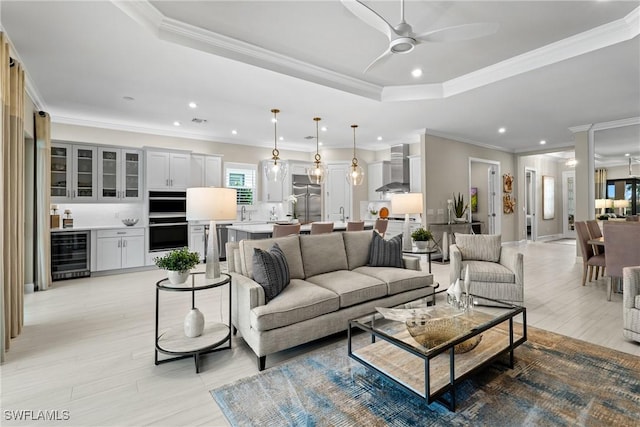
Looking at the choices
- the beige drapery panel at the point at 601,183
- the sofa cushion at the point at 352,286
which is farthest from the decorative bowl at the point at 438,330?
the beige drapery panel at the point at 601,183

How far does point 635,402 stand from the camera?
1929 mm

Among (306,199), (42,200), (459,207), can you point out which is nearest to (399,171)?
(459,207)

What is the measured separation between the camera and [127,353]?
2678 millimetres

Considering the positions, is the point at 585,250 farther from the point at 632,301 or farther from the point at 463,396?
the point at 463,396

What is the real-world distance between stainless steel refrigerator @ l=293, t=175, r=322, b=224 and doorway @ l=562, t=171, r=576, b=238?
8.80 m

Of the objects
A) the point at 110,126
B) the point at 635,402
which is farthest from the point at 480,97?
the point at 110,126

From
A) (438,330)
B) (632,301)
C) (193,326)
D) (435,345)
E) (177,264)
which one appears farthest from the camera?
(632,301)

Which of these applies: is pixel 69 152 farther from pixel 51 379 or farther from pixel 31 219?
pixel 51 379

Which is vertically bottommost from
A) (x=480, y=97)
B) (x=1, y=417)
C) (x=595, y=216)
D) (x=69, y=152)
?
(x=1, y=417)

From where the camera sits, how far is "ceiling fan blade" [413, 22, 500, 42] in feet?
7.22

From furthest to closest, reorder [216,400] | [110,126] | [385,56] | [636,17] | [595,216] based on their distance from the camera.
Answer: [595,216]
[110,126]
[636,17]
[385,56]
[216,400]

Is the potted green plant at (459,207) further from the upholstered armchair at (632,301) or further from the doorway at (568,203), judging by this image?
the doorway at (568,203)

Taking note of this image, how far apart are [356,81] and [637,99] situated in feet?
14.7

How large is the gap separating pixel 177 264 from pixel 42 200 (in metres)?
3.68
